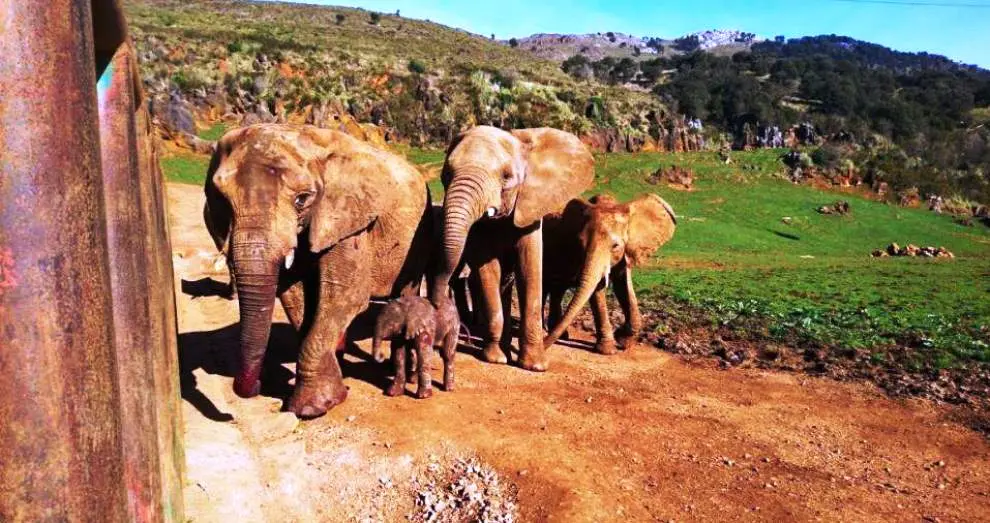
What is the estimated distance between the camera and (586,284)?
9141mm

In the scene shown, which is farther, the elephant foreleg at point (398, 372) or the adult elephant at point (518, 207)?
the adult elephant at point (518, 207)

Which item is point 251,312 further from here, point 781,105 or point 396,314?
point 781,105

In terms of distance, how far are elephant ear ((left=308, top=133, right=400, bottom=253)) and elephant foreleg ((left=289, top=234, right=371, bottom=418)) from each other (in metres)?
0.22

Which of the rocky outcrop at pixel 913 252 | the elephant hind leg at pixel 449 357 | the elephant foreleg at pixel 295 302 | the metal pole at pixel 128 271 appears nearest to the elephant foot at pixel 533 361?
the elephant hind leg at pixel 449 357

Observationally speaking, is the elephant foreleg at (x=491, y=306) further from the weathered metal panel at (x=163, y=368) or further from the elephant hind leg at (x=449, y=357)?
the weathered metal panel at (x=163, y=368)

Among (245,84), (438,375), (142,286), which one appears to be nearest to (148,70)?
(245,84)

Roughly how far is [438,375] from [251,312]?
2971 millimetres

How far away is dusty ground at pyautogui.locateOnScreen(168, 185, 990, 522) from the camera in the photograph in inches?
201

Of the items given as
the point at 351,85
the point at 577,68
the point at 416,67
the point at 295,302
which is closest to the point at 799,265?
the point at 295,302

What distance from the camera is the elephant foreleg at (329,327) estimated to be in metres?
6.50

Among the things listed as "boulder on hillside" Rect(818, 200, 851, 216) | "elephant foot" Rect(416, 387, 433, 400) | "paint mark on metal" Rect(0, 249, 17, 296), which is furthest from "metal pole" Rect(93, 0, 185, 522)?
"boulder on hillside" Rect(818, 200, 851, 216)

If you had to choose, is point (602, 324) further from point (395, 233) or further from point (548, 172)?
point (395, 233)

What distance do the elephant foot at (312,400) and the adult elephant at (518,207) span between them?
1.61 metres

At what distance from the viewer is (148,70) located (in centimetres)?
3800
